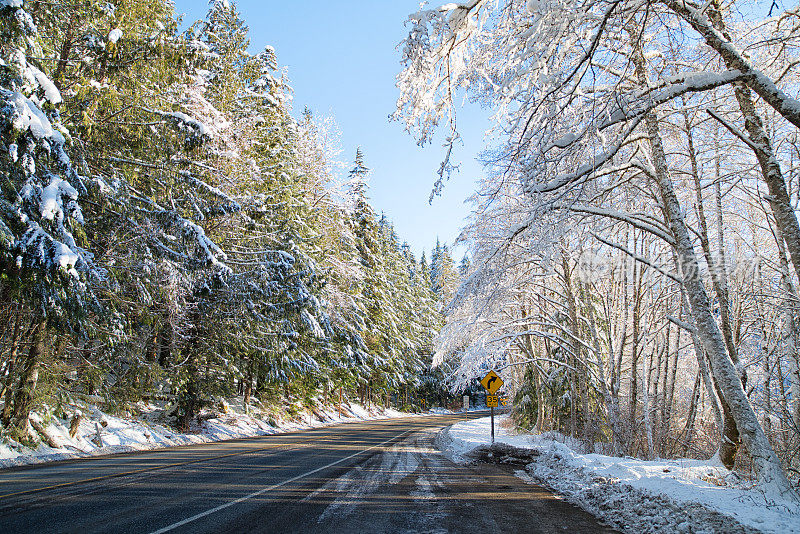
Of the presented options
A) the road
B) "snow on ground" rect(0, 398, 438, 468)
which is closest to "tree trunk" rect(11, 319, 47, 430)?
"snow on ground" rect(0, 398, 438, 468)

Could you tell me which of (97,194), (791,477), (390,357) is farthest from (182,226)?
(390,357)

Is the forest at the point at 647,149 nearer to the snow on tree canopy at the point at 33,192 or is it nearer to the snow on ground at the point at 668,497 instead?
the snow on ground at the point at 668,497

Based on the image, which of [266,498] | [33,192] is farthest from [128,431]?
[266,498]

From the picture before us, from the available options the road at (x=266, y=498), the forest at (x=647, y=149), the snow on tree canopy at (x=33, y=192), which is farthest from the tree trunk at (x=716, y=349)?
the snow on tree canopy at (x=33, y=192)

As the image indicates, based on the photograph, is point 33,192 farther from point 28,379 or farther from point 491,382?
point 491,382

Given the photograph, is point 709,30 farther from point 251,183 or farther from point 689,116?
point 251,183

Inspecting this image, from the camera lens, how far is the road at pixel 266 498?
16.4 ft

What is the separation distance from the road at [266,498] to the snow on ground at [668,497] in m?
0.54

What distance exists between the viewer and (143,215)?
1112 centimetres

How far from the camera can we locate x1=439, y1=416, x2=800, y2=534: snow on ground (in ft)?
15.7

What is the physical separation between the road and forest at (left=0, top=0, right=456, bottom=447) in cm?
321

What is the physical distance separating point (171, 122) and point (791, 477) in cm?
1405

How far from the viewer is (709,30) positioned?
5.36 m

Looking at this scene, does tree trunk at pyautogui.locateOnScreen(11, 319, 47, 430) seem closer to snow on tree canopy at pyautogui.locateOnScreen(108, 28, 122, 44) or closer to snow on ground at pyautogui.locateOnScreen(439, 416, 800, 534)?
snow on tree canopy at pyautogui.locateOnScreen(108, 28, 122, 44)
